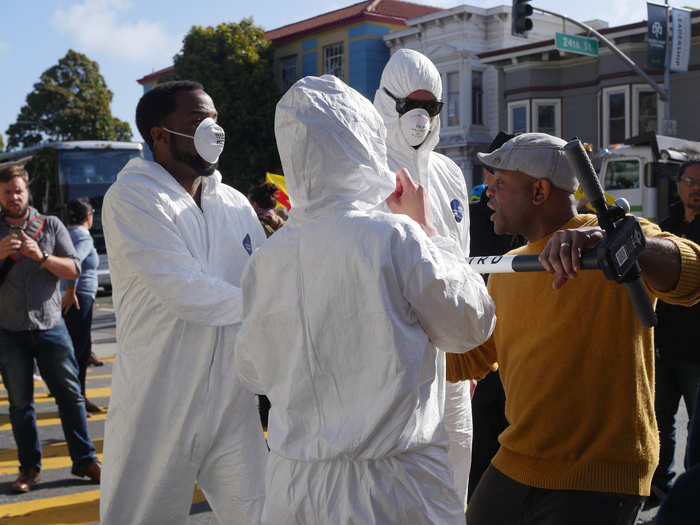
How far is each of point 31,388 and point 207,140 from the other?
299cm

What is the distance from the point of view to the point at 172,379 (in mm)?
3484

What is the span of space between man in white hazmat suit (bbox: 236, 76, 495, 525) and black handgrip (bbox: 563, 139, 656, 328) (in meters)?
0.53

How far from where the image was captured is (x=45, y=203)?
25.3 m

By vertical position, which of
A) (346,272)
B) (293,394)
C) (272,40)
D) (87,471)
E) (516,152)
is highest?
(272,40)

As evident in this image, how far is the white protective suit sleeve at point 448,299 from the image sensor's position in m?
2.31

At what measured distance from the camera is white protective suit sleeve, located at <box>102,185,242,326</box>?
3395mm

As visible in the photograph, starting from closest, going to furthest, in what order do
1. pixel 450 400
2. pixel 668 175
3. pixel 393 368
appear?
pixel 393 368 < pixel 450 400 < pixel 668 175

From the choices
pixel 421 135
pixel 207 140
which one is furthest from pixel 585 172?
pixel 421 135

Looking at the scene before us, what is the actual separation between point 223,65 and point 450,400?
131 ft

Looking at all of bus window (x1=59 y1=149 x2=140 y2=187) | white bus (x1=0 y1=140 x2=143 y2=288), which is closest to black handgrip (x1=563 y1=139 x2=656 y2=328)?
white bus (x1=0 y1=140 x2=143 y2=288)

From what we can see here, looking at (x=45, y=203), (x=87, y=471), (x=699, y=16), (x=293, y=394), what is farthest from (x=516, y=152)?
(x=699, y=16)

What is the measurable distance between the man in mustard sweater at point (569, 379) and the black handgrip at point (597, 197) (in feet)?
1.63

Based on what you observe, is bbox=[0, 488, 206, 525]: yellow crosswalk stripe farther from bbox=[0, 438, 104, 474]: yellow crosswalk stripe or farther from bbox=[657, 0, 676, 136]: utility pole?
bbox=[657, 0, 676, 136]: utility pole

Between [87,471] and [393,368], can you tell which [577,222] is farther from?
[87,471]
